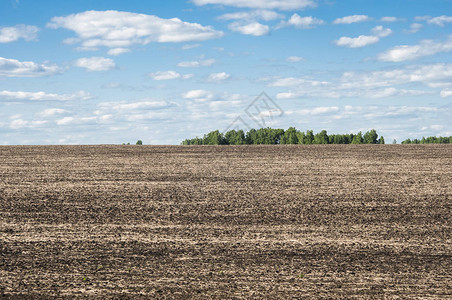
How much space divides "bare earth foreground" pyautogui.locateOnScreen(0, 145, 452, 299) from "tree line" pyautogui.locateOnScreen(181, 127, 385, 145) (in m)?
31.6

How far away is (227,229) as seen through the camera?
42.4 ft

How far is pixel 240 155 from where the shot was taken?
30109 millimetres

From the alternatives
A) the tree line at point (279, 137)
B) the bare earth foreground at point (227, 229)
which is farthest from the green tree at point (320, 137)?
the bare earth foreground at point (227, 229)

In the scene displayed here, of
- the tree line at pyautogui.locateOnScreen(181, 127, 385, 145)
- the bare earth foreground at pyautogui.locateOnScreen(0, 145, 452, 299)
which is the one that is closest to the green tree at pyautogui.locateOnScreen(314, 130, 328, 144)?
the tree line at pyautogui.locateOnScreen(181, 127, 385, 145)

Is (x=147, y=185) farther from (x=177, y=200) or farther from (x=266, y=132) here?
(x=266, y=132)

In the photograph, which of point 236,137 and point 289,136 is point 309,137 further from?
point 236,137

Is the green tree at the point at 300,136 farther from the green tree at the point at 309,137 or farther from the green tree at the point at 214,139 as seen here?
the green tree at the point at 214,139

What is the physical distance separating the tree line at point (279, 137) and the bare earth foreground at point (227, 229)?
3161 cm

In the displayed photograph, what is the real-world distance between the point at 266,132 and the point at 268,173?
1521 inches

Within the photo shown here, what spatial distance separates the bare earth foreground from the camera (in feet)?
28.9

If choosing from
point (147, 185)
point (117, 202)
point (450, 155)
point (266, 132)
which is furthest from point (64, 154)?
point (266, 132)

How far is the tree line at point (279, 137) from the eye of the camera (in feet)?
190

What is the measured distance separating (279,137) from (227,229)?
5039 centimetres

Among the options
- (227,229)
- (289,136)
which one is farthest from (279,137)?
(227,229)
